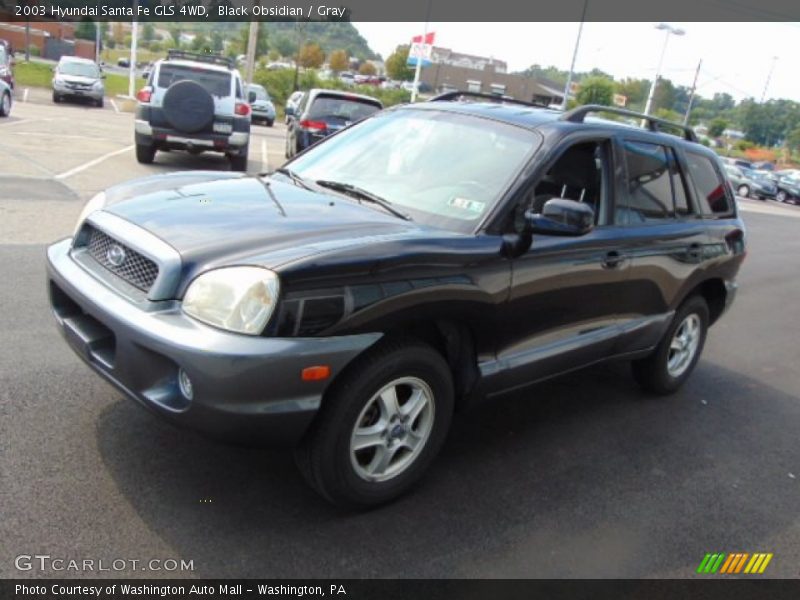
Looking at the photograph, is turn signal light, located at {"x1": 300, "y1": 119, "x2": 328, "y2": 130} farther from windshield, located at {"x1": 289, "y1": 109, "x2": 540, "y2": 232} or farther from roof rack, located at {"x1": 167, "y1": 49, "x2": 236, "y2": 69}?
windshield, located at {"x1": 289, "y1": 109, "x2": 540, "y2": 232}

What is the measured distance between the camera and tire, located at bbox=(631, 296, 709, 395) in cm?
495

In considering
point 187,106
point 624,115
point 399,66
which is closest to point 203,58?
point 187,106

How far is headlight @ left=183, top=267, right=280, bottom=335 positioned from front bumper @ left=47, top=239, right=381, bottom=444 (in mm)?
41

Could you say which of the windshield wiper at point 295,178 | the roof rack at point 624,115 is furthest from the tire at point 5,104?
the roof rack at point 624,115

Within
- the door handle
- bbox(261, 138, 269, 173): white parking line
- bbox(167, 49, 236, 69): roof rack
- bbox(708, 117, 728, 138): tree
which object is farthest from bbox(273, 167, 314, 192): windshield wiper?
bbox(708, 117, 728, 138): tree

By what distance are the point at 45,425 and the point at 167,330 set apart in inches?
49.2

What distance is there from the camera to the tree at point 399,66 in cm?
7450

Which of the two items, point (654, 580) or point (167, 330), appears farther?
point (654, 580)

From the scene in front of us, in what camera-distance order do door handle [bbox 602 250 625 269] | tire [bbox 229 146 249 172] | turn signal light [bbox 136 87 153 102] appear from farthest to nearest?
1. tire [bbox 229 146 249 172]
2. turn signal light [bbox 136 87 153 102]
3. door handle [bbox 602 250 625 269]

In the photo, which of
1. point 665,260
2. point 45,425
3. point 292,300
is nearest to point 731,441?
point 665,260

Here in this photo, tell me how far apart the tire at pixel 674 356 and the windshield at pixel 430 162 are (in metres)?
1.99

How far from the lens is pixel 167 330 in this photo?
2.68 metres

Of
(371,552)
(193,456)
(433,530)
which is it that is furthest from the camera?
(193,456)

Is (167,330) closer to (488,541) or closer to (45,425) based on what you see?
(45,425)
